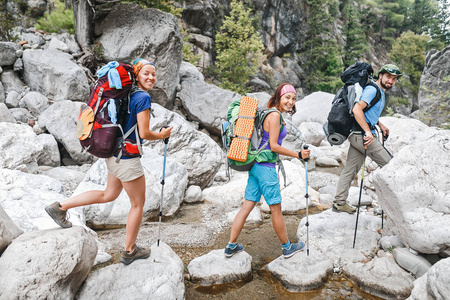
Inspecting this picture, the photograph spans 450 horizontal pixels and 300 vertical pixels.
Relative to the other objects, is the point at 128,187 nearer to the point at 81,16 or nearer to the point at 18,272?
the point at 18,272

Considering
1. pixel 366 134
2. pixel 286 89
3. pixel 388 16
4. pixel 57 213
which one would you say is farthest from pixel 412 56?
pixel 57 213

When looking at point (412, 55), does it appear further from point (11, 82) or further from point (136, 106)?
point (136, 106)

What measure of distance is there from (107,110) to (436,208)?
4.19 meters

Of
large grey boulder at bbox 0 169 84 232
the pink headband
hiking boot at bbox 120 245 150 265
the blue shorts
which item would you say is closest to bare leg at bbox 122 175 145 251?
hiking boot at bbox 120 245 150 265

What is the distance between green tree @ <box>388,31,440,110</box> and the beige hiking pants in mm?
37757

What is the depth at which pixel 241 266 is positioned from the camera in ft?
13.3

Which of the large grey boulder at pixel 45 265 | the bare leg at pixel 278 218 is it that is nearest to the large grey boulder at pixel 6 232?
the large grey boulder at pixel 45 265

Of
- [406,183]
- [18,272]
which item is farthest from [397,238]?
[18,272]

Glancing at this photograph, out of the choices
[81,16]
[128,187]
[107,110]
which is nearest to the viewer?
[107,110]

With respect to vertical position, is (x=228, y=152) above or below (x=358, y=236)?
above

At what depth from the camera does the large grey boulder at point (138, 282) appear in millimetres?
3133

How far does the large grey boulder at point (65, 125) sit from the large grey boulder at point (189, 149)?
2248mm

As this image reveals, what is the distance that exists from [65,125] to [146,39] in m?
5.72

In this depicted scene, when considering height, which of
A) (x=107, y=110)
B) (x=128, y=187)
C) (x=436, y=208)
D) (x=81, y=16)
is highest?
(x=81, y=16)
